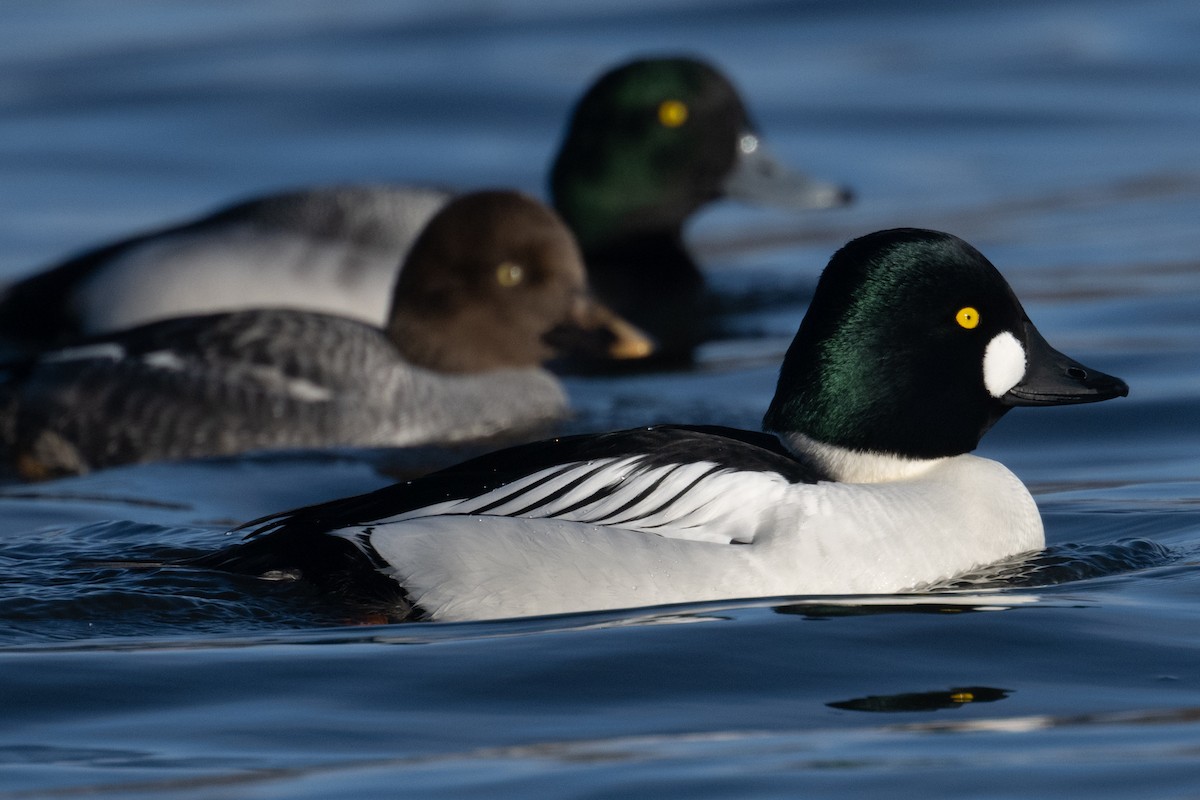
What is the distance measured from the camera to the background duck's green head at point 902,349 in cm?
604

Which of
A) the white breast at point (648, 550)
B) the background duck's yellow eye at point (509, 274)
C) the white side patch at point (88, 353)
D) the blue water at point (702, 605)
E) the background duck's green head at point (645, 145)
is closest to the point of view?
the blue water at point (702, 605)

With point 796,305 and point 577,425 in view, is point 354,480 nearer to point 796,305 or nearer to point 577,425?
point 577,425

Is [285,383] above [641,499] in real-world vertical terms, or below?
above

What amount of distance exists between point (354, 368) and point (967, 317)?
3.66 metres

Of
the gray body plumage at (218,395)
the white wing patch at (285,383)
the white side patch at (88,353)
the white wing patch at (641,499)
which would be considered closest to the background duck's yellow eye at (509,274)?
the gray body plumage at (218,395)

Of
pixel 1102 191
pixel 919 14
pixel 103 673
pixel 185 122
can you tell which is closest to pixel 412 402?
pixel 103 673

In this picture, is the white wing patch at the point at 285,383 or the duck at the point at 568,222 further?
the duck at the point at 568,222

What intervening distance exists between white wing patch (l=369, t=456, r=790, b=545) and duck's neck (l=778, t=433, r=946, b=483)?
393 millimetres

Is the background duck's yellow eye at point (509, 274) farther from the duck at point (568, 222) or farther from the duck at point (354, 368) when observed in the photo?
the duck at point (568, 222)

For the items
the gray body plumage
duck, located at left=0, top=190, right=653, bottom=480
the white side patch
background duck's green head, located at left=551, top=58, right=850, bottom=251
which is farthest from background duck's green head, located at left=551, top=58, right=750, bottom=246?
the white side patch

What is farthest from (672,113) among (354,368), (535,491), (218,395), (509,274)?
(535,491)

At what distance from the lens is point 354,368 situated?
912 centimetres

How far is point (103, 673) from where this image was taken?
5266mm

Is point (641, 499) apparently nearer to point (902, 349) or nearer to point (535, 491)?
point (535, 491)
